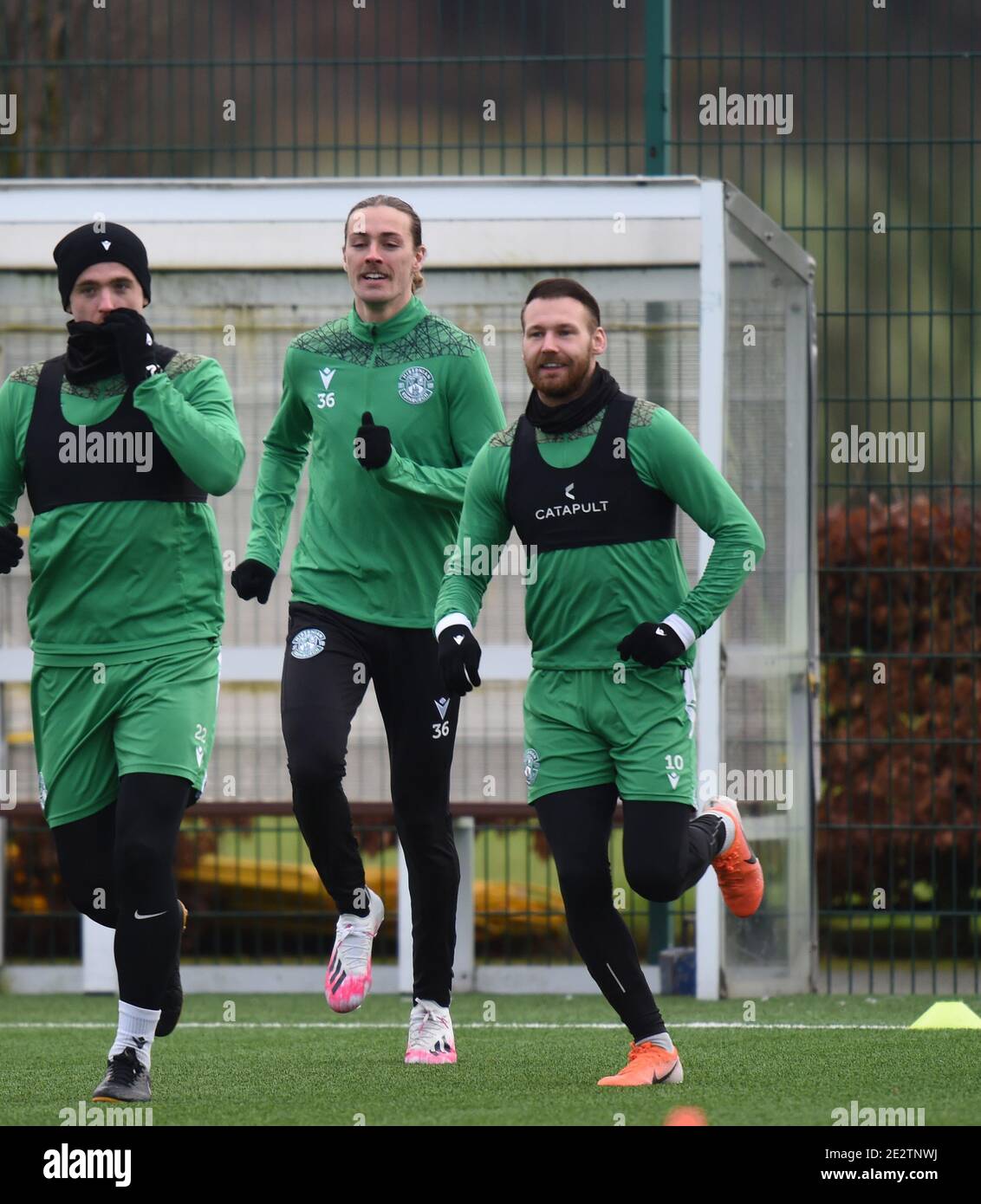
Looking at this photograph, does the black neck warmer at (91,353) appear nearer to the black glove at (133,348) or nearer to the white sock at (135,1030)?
the black glove at (133,348)

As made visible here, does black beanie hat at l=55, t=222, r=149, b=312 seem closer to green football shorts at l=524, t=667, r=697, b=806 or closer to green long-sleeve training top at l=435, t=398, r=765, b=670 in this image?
green long-sleeve training top at l=435, t=398, r=765, b=670

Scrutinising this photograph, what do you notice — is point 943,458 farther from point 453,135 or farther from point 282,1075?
point 282,1075

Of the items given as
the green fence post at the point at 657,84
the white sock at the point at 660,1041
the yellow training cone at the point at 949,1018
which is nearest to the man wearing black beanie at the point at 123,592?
the white sock at the point at 660,1041

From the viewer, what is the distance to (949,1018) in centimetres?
729

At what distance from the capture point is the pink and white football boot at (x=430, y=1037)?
6180 millimetres

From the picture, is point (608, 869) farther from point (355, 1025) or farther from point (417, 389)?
point (355, 1025)

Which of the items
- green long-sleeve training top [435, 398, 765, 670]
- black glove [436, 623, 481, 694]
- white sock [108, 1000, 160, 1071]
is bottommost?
white sock [108, 1000, 160, 1071]

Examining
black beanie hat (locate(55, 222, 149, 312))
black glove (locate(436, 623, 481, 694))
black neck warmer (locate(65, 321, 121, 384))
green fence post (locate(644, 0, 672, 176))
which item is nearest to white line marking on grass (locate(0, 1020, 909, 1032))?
black glove (locate(436, 623, 481, 694))

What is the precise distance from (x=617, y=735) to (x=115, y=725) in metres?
1.25

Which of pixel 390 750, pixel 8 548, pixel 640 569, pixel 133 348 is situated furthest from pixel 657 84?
pixel 8 548

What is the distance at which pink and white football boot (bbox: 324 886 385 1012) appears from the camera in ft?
19.7

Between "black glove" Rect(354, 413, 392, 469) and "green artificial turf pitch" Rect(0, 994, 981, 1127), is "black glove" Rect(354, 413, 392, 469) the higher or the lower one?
the higher one

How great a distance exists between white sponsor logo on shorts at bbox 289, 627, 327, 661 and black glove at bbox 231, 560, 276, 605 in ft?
0.47

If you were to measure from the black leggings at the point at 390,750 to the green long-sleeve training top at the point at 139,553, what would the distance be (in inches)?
22.5
